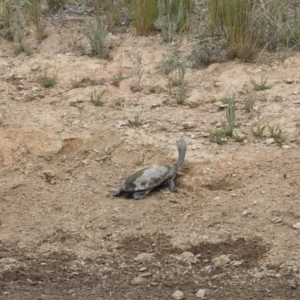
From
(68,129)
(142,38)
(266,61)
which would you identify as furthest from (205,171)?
(142,38)

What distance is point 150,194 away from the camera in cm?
462

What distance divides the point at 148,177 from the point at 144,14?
82.1 inches

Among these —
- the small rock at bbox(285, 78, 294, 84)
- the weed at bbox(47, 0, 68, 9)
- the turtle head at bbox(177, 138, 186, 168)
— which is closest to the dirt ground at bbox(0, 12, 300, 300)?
the small rock at bbox(285, 78, 294, 84)

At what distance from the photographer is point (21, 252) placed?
4168 millimetres

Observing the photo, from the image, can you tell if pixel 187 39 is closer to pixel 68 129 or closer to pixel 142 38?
pixel 142 38

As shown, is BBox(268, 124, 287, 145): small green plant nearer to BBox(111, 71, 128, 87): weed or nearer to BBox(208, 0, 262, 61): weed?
BBox(208, 0, 262, 61): weed

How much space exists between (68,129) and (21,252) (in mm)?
1239

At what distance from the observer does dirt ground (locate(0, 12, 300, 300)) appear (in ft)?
12.7

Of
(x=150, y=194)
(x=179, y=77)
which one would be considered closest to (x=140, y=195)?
(x=150, y=194)

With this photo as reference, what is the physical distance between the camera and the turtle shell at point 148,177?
4.50 meters

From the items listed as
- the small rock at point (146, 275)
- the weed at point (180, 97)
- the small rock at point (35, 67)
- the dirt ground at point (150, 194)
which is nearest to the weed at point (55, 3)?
the dirt ground at point (150, 194)

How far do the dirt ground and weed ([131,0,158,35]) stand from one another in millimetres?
106

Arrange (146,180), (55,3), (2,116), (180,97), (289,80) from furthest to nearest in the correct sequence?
1. (55,3)
2. (289,80)
3. (180,97)
4. (2,116)
5. (146,180)

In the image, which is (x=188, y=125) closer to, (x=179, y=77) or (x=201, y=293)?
(x=179, y=77)
